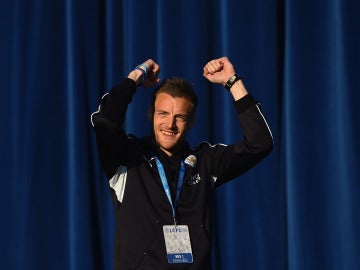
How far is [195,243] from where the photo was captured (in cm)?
159

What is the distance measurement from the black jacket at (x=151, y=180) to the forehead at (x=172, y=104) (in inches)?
3.7

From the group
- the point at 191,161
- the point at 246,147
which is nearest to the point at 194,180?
the point at 191,161

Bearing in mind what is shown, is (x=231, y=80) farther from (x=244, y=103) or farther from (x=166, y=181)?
(x=166, y=181)

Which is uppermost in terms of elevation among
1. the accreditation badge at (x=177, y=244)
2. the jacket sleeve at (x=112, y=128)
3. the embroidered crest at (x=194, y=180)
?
the jacket sleeve at (x=112, y=128)

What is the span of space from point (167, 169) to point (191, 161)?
0.08 meters

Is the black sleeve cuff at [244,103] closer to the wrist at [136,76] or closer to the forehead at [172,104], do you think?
the forehead at [172,104]

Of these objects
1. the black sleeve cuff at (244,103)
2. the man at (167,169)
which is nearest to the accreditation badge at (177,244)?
the man at (167,169)

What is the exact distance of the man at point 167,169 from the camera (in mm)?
1563

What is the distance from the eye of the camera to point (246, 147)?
66.1 inches

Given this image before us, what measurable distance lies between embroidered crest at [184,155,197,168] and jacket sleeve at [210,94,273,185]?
6cm
